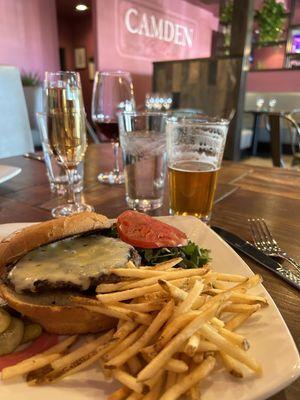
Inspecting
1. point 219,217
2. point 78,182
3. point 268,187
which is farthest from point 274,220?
point 78,182

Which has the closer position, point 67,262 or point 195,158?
point 67,262

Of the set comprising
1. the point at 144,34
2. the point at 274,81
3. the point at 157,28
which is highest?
the point at 157,28

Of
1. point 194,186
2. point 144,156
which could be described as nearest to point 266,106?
point 144,156

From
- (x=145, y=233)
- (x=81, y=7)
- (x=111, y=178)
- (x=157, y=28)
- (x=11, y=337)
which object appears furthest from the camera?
(x=81, y=7)

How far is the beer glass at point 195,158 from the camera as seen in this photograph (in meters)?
1.15

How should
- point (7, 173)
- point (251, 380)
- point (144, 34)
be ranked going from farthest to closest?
1. point (144, 34)
2. point (7, 173)
3. point (251, 380)

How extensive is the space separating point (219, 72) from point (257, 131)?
91.6 inches

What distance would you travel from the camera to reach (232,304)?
661 millimetres

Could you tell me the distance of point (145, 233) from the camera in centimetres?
88

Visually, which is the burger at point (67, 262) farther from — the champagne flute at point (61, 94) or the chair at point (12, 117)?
the chair at point (12, 117)

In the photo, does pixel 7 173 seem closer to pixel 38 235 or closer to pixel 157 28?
pixel 38 235

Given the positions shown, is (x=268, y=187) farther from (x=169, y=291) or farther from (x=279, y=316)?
(x=169, y=291)

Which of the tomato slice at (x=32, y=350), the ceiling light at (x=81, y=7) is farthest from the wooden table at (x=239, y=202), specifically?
the ceiling light at (x=81, y=7)

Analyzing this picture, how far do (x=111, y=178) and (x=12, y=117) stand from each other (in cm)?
179
